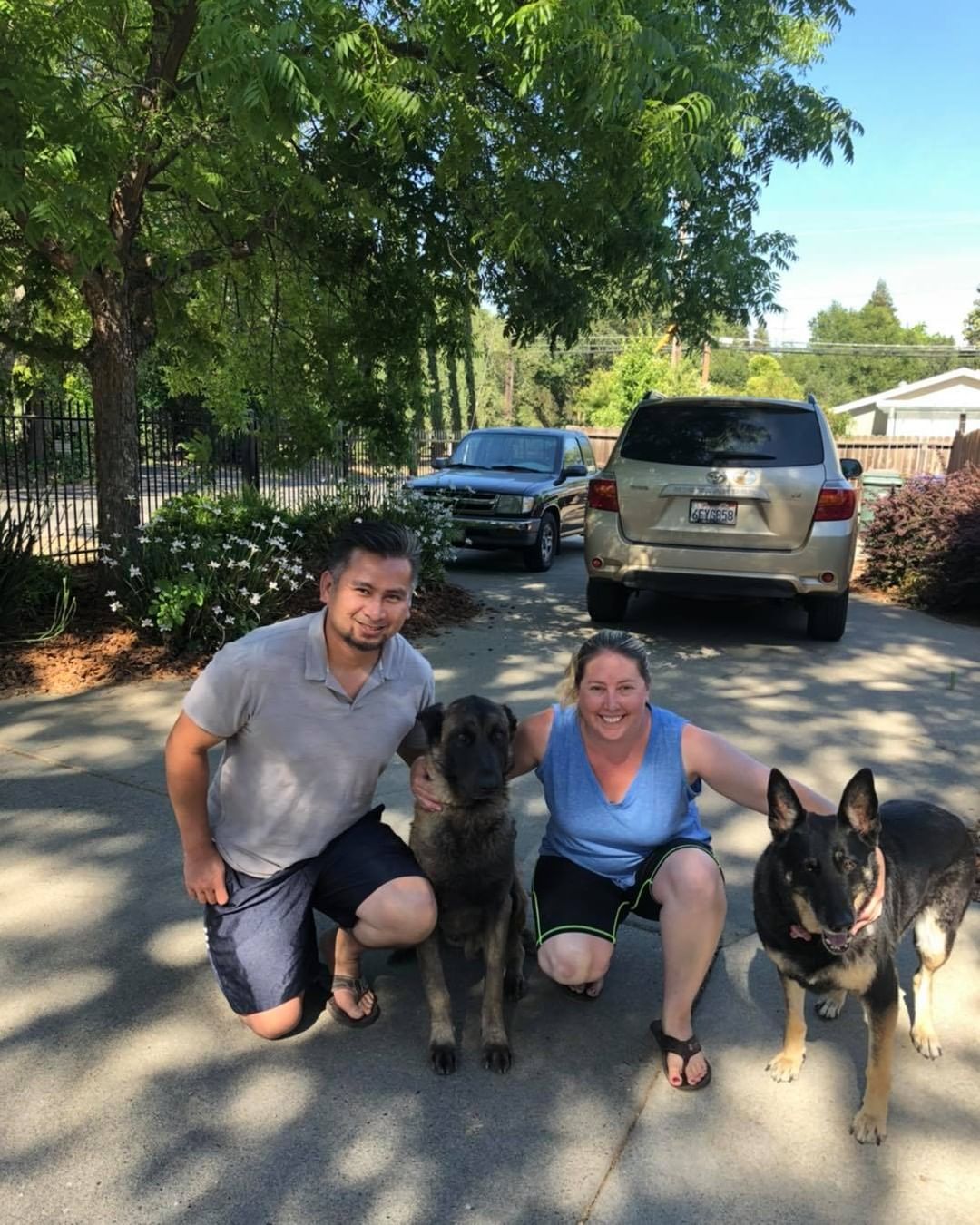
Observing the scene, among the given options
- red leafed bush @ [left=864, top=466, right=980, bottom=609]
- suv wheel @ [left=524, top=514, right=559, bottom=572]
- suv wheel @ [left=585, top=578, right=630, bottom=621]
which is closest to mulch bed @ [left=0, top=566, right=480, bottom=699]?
suv wheel @ [left=585, top=578, right=630, bottom=621]

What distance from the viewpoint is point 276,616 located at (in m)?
7.40

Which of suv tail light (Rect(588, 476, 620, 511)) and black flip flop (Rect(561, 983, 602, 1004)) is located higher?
suv tail light (Rect(588, 476, 620, 511))

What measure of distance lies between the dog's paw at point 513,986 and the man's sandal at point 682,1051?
0.51 m

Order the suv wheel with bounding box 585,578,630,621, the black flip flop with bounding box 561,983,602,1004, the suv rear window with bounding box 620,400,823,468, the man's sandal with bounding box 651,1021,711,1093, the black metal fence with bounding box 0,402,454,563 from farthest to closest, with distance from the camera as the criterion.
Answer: the black metal fence with bounding box 0,402,454,563, the suv wheel with bounding box 585,578,630,621, the suv rear window with bounding box 620,400,823,468, the black flip flop with bounding box 561,983,602,1004, the man's sandal with bounding box 651,1021,711,1093

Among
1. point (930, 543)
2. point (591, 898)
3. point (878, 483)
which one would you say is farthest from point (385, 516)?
point (878, 483)

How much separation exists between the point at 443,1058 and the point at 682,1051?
2.28ft

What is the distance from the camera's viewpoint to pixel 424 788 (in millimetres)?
2832

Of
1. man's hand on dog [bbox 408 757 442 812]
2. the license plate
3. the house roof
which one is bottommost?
man's hand on dog [bbox 408 757 442 812]

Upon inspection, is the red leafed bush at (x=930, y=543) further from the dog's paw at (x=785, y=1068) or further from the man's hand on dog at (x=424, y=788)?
the man's hand on dog at (x=424, y=788)

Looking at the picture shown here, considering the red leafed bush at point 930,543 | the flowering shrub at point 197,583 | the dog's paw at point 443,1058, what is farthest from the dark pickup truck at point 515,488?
the dog's paw at point 443,1058

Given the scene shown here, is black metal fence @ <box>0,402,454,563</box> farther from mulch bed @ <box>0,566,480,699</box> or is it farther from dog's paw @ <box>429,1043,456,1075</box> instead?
dog's paw @ <box>429,1043,456,1075</box>

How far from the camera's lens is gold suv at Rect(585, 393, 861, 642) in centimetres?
721

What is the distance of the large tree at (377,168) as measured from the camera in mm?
4258

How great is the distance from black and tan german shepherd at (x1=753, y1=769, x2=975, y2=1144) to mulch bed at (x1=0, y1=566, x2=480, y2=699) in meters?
4.87
